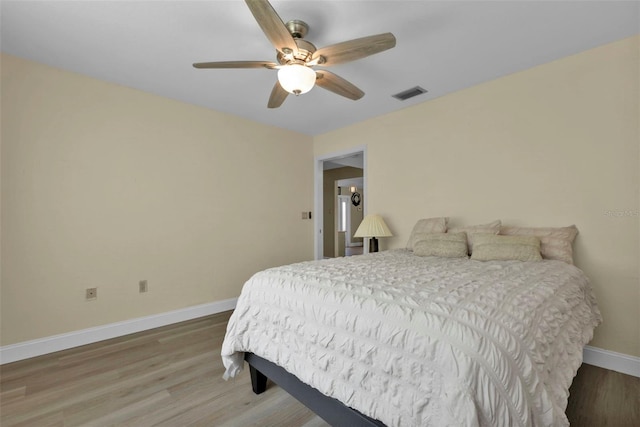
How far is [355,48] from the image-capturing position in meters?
1.75

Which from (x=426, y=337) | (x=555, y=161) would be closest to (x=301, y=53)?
(x=426, y=337)

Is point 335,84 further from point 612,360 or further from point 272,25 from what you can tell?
→ point 612,360

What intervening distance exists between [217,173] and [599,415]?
386cm

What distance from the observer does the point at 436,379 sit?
0.98 m

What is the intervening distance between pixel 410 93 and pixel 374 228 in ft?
5.13

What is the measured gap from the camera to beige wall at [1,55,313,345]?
2391 mm

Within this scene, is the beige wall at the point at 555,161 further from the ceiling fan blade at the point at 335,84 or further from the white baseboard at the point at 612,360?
the ceiling fan blade at the point at 335,84

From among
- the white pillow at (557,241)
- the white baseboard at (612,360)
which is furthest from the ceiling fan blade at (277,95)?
the white baseboard at (612,360)

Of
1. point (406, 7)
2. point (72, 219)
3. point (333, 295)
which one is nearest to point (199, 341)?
point (72, 219)

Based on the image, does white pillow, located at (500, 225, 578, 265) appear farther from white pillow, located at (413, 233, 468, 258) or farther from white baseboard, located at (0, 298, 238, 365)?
white baseboard, located at (0, 298, 238, 365)

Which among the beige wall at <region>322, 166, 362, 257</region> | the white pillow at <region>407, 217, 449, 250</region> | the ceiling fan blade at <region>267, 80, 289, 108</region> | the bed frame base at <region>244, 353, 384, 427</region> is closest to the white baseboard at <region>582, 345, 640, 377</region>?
the white pillow at <region>407, 217, 449, 250</region>

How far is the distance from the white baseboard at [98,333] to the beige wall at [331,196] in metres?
3.71

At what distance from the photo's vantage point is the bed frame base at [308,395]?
123 cm

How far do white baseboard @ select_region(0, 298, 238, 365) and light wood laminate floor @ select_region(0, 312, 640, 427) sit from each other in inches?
3.2
